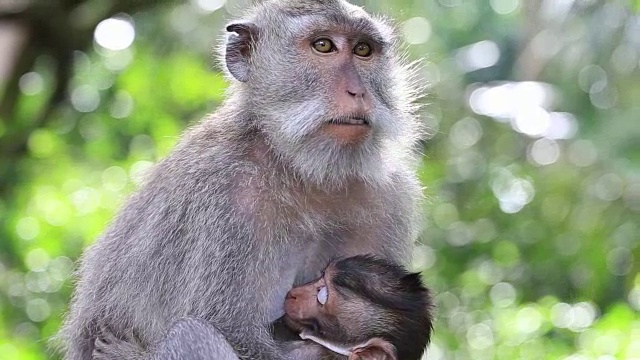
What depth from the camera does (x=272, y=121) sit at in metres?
5.31

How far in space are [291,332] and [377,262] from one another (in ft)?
1.73

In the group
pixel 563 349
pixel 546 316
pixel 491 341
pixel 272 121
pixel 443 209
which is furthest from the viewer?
pixel 443 209

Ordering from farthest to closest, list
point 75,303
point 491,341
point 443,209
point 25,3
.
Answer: point 443,209
point 491,341
point 25,3
point 75,303

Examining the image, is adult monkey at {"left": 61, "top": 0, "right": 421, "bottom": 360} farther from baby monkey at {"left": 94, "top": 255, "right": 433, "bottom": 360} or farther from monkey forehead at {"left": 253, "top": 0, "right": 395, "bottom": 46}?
baby monkey at {"left": 94, "top": 255, "right": 433, "bottom": 360}

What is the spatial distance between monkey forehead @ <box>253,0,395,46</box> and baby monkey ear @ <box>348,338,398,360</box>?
1.56 metres

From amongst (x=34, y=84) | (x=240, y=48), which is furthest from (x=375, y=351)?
(x=34, y=84)

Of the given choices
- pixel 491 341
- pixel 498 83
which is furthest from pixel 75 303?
pixel 498 83

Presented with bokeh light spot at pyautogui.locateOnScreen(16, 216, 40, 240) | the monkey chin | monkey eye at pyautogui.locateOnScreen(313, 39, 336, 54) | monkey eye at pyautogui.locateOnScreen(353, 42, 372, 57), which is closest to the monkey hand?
the monkey chin

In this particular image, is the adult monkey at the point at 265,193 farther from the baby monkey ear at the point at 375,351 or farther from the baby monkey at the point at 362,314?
the baby monkey ear at the point at 375,351

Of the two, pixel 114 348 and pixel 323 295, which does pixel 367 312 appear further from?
pixel 114 348

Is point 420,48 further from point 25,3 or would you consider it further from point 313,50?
point 313,50

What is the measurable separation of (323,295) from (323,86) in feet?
3.31

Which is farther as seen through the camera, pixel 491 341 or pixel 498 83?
pixel 498 83

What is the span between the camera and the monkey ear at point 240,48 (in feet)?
18.2
